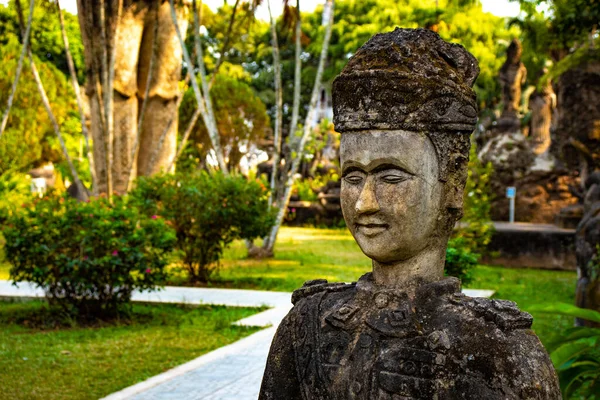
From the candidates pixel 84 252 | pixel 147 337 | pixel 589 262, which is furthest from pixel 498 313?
pixel 84 252

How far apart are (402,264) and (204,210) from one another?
9.97m

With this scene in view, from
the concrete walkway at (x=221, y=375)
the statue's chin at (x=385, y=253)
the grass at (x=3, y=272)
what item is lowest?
the concrete walkway at (x=221, y=375)

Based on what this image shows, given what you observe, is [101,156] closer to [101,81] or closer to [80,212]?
[101,81]

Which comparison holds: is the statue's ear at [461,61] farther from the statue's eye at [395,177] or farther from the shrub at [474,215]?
the shrub at [474,215]

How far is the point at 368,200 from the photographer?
2.88 metres

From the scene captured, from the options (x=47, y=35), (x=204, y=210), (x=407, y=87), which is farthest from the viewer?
(x=47, y=35)

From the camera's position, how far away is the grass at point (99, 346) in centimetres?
682

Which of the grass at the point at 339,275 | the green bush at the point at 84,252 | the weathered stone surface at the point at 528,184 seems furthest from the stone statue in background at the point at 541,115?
the green bush at the point at 84,252

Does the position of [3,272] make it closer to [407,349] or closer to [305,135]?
[305,135]

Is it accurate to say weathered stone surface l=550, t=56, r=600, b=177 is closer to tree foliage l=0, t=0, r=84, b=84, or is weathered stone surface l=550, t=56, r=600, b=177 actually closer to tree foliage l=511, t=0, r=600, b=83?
tree foliage l=511, t=0, r=600, b=83

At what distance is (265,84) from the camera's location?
1544 inches

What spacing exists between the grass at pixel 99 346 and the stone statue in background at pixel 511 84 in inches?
591

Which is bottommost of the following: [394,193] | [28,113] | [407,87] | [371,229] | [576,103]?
[371,229]

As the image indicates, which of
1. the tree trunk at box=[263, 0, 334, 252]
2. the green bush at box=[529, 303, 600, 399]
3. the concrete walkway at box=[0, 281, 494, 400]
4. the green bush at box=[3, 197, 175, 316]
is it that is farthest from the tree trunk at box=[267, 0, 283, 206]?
the green bush at box=[529, 303, 600, 399]
